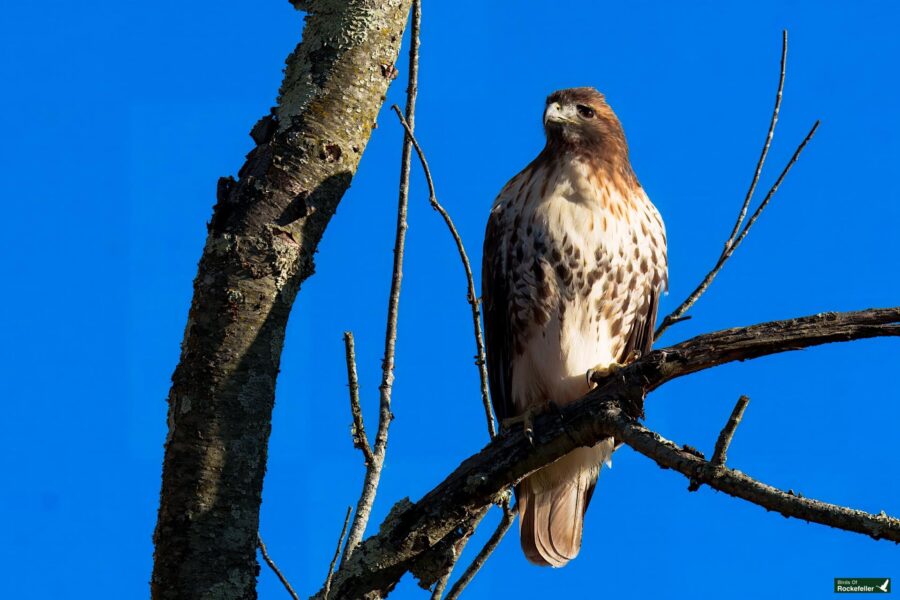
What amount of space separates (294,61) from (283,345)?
0.92 meters

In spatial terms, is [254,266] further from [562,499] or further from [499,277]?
[562,499]

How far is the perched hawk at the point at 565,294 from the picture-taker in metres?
4.25

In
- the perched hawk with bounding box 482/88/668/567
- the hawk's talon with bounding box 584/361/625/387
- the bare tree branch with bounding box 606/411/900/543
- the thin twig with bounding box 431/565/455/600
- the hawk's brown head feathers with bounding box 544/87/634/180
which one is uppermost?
the hawk's brown head feathers with bounding box 544/87/634/180

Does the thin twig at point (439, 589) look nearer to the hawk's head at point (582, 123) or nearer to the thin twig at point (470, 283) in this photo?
the thin twig at point (470, 283)

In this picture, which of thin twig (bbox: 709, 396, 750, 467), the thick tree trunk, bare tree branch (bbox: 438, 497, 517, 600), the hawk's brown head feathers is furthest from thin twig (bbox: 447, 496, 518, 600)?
the hawk's brown head feathers

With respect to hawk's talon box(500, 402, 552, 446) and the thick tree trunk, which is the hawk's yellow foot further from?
the thick tree trunk

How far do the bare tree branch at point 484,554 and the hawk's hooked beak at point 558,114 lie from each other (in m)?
1.85

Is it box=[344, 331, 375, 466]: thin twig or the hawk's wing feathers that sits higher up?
the hawk's wing feathers

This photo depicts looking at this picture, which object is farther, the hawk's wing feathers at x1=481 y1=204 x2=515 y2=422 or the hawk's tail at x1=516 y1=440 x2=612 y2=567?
the hawk's wing feathers at x1=481 y1=204 x2=515 y2=422

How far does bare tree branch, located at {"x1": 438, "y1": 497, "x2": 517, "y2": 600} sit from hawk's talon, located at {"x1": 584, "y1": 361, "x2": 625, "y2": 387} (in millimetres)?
827

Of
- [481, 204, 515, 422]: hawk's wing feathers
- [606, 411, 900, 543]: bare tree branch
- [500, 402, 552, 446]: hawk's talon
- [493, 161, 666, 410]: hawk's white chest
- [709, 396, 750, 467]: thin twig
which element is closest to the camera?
[606, 411, 900, 543]: bare tree branch

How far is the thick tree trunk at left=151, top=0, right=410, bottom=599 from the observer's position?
2867 millimetres

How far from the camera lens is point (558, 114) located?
4695mm

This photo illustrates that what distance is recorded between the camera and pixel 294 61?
3.34m
